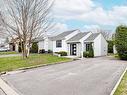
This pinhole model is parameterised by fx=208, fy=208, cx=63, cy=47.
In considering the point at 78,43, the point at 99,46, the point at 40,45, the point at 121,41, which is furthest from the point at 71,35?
the point at 121,41

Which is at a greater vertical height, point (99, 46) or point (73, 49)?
point (99, 46)

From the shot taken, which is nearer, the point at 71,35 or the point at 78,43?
the point at 78,43

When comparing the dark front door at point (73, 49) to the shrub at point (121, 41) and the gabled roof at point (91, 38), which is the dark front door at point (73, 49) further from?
the shrub at point (121, 41)

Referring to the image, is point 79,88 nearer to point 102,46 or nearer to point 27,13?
point 27,13

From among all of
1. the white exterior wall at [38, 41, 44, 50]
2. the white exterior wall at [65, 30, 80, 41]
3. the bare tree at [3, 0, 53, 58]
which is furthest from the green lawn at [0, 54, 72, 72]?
the white exterior wall at [38, 41, 44, 50]

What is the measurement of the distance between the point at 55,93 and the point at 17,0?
1931 centimetres

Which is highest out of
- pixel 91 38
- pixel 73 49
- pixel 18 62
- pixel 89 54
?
pixel 91 38

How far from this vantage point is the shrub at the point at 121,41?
1161 inches

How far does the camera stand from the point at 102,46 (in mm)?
37812

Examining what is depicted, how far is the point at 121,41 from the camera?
97.6ft

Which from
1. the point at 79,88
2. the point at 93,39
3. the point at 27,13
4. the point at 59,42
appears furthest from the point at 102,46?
the point at 79,88

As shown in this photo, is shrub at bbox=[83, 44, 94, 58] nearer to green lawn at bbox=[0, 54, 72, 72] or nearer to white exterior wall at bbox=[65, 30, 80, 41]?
white exterior wall at bbox=[65, 30, 80, 41]


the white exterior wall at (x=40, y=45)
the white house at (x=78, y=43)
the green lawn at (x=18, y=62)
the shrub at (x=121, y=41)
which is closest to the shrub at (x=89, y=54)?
the white house at (x=78, y=43)

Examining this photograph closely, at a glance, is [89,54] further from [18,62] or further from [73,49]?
[18,62]
